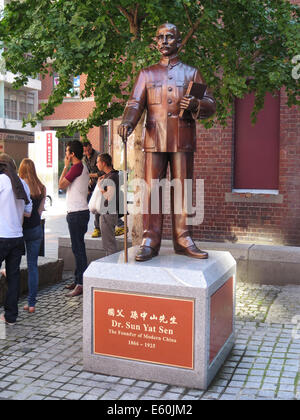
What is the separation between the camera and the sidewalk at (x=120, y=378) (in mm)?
4227

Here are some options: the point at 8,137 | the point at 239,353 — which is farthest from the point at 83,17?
the point at 8,137

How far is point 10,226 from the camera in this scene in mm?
5680

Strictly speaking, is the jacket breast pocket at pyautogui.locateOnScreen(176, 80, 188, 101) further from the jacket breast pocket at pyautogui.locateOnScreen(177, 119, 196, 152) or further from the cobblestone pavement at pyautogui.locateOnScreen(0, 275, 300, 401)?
the cobblestone pavement at pyautogui.locateOnScreen(0, 275, 300, 401)

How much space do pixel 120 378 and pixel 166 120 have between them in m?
2.36

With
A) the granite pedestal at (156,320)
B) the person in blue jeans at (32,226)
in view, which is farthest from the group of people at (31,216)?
the granite pedestal at (156,320)

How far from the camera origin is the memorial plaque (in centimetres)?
436

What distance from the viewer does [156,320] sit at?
443 centimetres

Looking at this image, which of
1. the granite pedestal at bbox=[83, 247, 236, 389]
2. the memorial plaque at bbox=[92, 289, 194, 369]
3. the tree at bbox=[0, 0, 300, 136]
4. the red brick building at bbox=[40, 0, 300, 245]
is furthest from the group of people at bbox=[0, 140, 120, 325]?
the red brick building at bbox=[40, 0, 300, 245]

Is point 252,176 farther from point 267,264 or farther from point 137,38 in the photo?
point 137,38

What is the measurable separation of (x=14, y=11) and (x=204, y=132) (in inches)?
178

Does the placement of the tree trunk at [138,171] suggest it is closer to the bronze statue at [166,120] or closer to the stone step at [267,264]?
the stone step at [267,264]

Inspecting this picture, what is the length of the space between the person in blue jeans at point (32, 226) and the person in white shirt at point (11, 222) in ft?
1.42

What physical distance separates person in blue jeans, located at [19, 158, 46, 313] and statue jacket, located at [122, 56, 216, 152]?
1.98 meters

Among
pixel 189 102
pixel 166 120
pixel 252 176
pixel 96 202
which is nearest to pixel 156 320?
pixel 166 120
